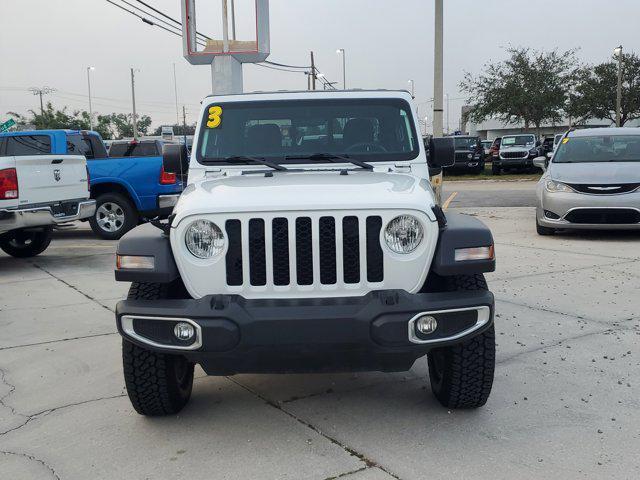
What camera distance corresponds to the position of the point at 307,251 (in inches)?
132

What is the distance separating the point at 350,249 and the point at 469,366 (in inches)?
37.5

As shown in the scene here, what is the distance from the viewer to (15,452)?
11.5 feet

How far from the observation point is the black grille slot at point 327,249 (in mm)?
3350

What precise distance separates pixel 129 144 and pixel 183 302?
10.4 metres

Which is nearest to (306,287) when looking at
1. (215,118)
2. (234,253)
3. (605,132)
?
(234,253)

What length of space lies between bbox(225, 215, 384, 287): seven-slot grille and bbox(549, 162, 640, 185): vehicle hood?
A: 25.2ft

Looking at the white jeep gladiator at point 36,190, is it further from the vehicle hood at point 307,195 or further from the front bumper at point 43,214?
the vehicle hood at point 307,195

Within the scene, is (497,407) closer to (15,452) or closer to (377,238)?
(377,238)

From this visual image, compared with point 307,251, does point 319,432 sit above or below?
below

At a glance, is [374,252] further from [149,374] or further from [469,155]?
[469,155]

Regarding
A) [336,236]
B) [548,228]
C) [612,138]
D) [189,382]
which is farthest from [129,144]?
[336,236]

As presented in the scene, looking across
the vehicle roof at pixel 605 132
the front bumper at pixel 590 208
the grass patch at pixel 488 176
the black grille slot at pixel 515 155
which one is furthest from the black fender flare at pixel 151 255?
the black grille slot at pixel 515 155

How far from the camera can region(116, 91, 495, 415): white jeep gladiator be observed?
3215 mm

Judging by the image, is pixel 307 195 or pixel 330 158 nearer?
pixel 307 195
